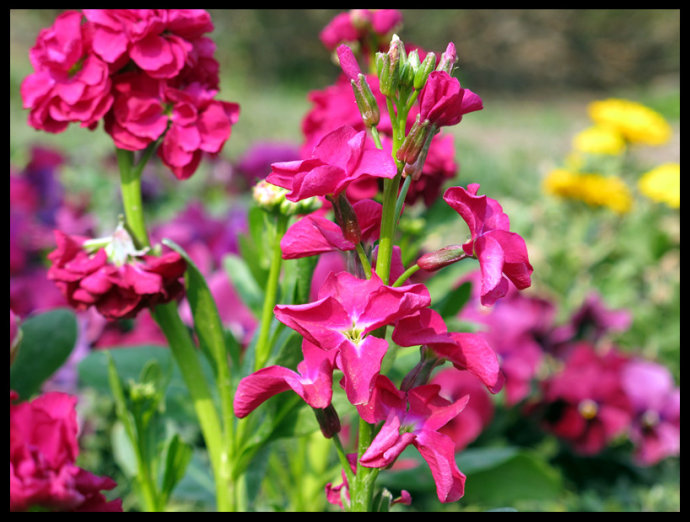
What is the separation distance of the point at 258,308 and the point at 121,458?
0.32 meters

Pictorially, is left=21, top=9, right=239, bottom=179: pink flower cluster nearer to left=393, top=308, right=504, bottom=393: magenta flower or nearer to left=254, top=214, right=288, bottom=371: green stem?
left=254, top=214, right=288, bottom=371: green stem

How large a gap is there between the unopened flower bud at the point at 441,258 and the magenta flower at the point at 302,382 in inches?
3.9

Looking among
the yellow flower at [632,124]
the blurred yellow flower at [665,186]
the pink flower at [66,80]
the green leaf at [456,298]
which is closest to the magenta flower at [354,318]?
the pink flower at [66,80]

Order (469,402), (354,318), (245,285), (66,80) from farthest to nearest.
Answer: (469,402) < (245,285) < (66,80) < (354,318)

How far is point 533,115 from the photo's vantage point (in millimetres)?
7863

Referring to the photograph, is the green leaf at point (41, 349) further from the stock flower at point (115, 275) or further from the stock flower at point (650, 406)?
the stock flower at point (650, 406)

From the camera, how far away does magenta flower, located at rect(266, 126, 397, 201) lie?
0.51 m

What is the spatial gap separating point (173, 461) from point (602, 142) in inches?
86.9

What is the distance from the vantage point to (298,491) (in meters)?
1.09

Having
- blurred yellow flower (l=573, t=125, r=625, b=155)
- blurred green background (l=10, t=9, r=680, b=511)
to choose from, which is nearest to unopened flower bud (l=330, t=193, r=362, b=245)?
blurred green background (l=10, t=9, r=680, b=511)

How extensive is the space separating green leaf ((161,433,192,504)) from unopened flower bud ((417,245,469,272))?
381mm

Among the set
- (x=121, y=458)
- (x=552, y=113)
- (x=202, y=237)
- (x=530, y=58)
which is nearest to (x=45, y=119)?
(x=121, y=458)

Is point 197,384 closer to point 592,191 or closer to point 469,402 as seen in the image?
point 469,402

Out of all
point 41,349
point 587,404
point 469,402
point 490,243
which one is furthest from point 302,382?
point 587,404
